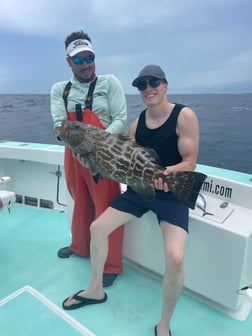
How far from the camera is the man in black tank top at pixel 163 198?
1.93 m

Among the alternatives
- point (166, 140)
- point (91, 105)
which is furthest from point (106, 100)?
point (166, 140)

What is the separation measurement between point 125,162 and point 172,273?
80 cm

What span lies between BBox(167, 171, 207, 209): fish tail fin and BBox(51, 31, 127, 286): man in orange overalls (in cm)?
75

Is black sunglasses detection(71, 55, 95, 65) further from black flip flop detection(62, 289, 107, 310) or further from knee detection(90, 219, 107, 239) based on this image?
black flip flop detection(62, 289, 107, 310)

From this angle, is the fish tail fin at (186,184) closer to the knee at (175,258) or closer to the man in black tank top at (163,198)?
the man in black tank top at (163,198)

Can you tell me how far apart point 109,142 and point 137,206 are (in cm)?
56

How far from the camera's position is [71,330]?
2.10 meters

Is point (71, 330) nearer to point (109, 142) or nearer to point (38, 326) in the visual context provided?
point (38, 326)

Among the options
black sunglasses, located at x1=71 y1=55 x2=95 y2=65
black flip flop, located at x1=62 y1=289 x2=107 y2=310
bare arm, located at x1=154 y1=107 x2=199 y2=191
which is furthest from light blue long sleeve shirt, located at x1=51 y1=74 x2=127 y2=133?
black flip flop, located at x1=62 y1=289 x2=107 y2=310

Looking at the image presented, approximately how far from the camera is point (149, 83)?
206 cm

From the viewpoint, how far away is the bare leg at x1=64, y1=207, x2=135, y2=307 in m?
2.25

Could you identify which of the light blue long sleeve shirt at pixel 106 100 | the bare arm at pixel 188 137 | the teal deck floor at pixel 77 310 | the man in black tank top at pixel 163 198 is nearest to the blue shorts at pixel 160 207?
the man in black tank top at pixel 163 198

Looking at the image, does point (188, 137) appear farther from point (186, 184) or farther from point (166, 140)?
point (186, 184)

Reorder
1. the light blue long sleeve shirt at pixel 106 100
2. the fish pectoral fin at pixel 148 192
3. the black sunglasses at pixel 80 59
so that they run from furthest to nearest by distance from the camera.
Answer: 1. the light blue long sleeve shirt at pixel 106 100
2. the black sunglasses at pixel 80 59
3. the fish pectoral fin at pixel 148 192
